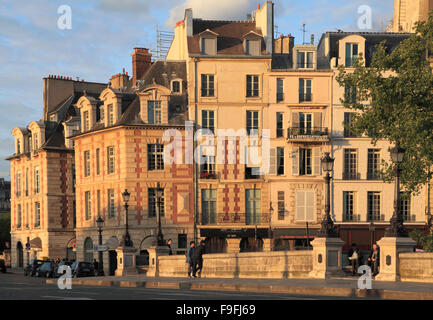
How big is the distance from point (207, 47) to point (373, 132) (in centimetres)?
1794

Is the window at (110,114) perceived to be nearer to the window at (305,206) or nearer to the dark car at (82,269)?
the dark car at (82,269)

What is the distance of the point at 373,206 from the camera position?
5338cm

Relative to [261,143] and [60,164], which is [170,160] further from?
[60,164]

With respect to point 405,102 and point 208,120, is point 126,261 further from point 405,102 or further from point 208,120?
point 208,120

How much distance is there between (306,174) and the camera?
53531mm

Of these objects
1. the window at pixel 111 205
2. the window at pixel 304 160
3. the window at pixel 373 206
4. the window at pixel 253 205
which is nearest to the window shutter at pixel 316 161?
the window at pixel 304 160

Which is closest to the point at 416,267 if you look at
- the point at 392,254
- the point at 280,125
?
the point at 392,254

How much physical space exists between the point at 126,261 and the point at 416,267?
758 inches

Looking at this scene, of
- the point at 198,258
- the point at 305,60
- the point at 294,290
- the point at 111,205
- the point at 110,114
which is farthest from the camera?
the point at 110,114

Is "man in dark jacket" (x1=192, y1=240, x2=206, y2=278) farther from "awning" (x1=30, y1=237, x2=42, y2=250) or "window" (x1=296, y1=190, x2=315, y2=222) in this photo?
"awning" (x1=30, y1=237, x2=42, y2=250)

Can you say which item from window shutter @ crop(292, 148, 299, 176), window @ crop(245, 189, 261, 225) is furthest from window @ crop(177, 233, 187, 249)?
window shutter @ crop(292, 148, 299, 176)

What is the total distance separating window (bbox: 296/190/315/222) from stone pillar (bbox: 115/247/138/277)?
616 inches

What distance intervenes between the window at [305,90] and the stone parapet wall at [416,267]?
29.2 meters

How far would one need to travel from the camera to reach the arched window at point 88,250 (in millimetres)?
58094
